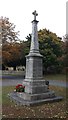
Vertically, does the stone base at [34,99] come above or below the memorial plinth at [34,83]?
below

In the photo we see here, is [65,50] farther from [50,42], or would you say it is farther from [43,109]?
[43,109]

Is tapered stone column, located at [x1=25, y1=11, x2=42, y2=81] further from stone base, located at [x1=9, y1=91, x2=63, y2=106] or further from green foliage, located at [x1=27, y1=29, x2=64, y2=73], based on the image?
green foliage, located at [x1=27, y1=29, x2=64, y2=73]

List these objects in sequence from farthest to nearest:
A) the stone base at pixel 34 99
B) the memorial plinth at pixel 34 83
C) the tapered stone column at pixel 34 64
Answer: the tapered stone column at pixel 34 64 < the memorial plinth at pixel 34 83 < the stone base at pixel 34 99

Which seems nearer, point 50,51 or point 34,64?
point 34,64

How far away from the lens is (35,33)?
12.0 m

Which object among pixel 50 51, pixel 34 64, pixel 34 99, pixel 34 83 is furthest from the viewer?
pixel 50 51

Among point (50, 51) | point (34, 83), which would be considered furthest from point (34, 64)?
point (50, 51)

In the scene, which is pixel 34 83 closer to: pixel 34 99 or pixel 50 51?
pixel 34 99

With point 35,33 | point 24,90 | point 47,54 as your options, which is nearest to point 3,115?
point 24,90

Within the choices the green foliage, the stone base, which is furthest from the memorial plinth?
the green foliage

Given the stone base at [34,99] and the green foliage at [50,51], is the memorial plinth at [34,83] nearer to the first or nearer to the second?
the stone base at [34,99]

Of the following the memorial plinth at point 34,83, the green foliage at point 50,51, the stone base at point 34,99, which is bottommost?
the stone base at point 34,99

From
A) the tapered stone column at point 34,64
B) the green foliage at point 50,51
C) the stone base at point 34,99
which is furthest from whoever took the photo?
the green foliage at point 50,51

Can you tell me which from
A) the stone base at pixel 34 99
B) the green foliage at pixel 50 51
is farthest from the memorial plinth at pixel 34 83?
the green foliage at pixel 50 51
